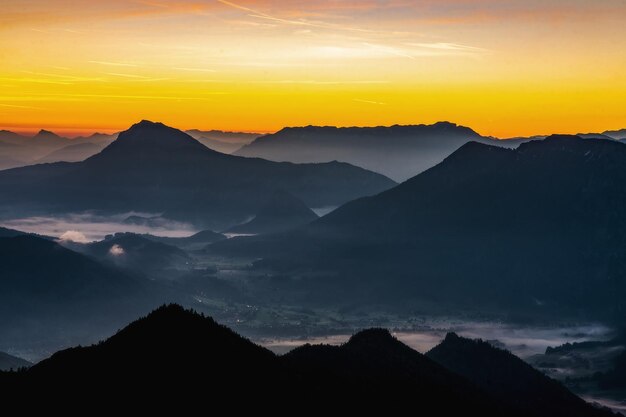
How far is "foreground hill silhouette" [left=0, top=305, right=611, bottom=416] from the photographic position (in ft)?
430

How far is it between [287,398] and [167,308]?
21.1 meters

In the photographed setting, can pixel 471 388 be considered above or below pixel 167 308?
below

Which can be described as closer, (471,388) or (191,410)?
(191,410)

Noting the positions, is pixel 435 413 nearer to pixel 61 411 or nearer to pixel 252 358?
pixel 252 358

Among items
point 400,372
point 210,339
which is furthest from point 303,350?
point 210,339

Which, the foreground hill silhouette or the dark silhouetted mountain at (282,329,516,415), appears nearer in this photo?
the foreground hill silhouette

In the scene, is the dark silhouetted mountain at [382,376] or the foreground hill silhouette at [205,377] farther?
the dark silhouetted mountain at [382,376]

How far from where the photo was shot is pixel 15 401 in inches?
5054

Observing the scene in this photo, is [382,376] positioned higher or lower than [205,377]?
lower

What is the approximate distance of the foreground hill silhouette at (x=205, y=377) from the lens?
430ft

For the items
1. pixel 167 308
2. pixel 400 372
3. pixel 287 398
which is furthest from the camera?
pixel 400 372

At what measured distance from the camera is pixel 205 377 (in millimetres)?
137375

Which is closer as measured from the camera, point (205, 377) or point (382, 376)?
point (205, 377)

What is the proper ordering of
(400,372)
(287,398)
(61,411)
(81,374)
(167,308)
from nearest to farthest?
(61,411), (81,374), (287,398), (167,308), (400,372)
